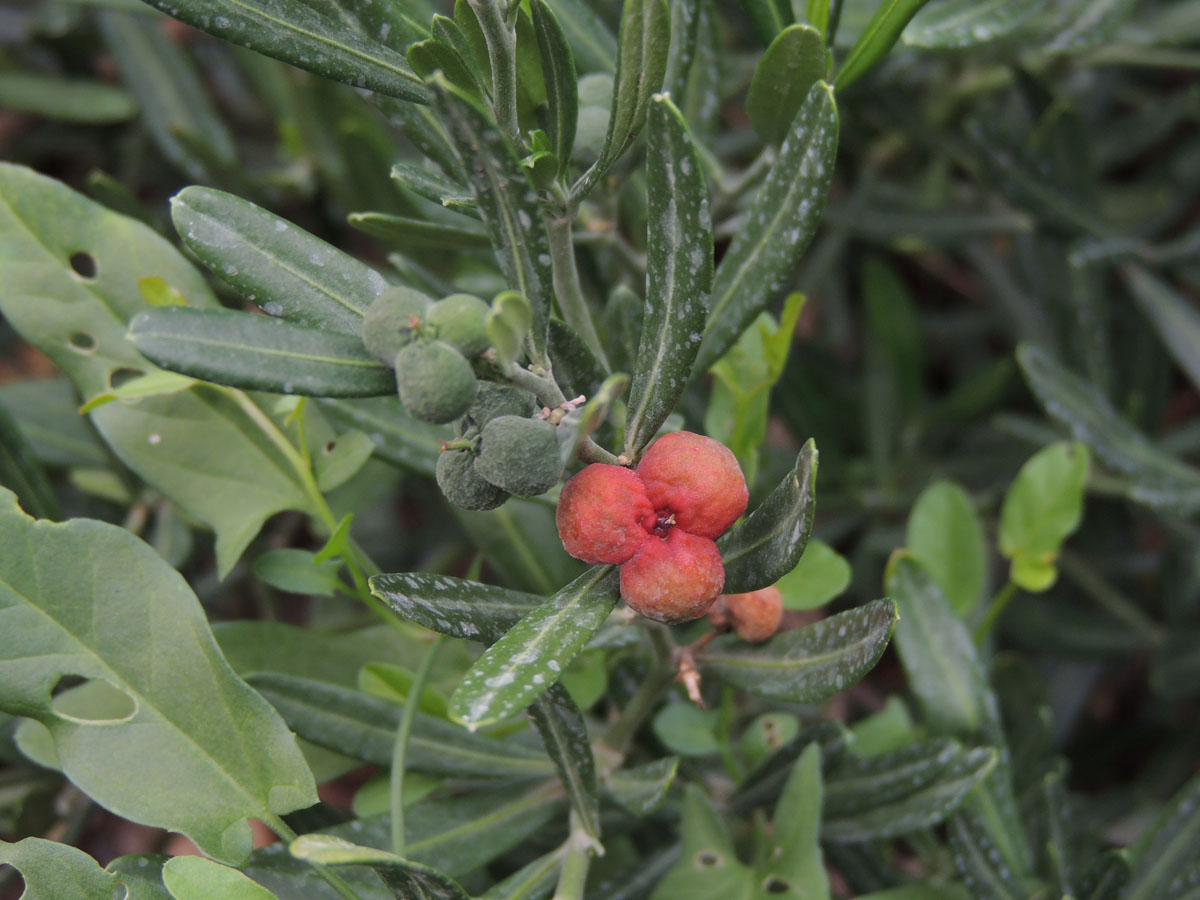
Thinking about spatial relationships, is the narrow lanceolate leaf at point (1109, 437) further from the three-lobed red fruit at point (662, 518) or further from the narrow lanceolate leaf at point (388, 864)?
the narrow lanceolate leaf at point (388, 864)

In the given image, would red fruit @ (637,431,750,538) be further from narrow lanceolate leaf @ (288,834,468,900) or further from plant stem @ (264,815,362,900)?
plant stem @ (264,815,362,900)

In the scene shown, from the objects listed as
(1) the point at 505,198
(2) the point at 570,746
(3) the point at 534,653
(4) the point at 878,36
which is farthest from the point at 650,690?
(4) the point at 878,36

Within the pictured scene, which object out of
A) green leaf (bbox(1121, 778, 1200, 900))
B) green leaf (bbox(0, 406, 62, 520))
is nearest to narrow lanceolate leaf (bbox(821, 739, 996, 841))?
green leaf (bbox(1121, 778, 1200, 900))

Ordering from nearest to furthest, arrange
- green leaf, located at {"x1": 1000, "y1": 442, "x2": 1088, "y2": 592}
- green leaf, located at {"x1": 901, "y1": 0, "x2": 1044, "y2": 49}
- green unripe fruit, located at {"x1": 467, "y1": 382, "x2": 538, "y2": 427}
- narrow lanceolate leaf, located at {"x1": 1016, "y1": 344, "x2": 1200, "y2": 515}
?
green unripe fruit, located at {"x1": 467, "y1": 382, "x2": 538, "y2": 427}
green leaf, located at {"x1": 901, "y1": 0, "x2": 1044, "y2": 49}
green leaf, located at {"x1": 1000, "y1": 442, "x2": 1088, "y2": 592}
narrow lanceolate leaf, located at {"x1": 1016, "y1": 344, "x2": 1200, "y2": 515}

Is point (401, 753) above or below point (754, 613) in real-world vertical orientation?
below

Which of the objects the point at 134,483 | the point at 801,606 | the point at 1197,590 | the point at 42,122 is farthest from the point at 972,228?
the point at 42,122

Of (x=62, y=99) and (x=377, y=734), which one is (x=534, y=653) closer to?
(x=377, y=734)

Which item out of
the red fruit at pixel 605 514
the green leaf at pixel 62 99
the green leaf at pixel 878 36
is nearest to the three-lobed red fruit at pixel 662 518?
the red fruit at pixel 605 514
